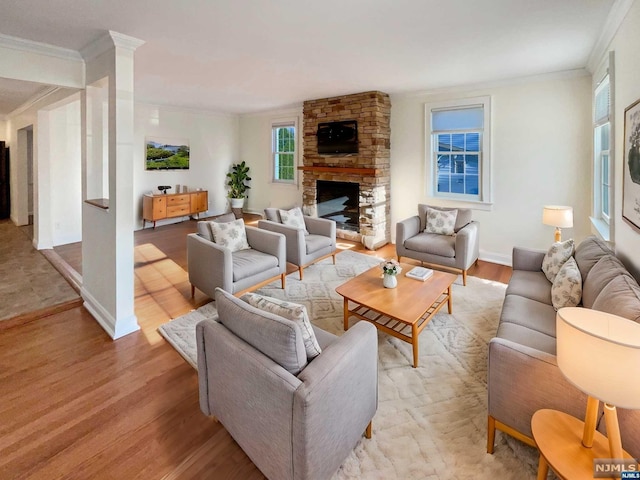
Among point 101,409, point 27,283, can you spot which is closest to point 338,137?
point 27,283

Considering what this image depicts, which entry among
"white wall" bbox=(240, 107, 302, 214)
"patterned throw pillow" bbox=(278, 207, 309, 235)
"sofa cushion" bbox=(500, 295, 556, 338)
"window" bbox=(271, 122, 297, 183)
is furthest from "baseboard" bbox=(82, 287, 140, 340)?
"window" bbox=(271, 122, 297, 183)

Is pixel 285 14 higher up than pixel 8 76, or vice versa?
pixel 285 14

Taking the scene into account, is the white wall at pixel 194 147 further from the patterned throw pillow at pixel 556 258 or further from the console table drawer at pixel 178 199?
the patterned throw pillow at pixel 556 258

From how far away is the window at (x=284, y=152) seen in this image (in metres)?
7.82

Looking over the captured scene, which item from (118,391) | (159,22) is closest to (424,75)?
(159,22)

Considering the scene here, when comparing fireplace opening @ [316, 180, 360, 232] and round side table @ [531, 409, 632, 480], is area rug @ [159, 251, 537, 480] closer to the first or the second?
round side table @ [531, 409, 632, 480]

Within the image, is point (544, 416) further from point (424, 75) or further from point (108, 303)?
point (424, 75)

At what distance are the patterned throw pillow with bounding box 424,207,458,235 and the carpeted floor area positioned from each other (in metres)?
4.57

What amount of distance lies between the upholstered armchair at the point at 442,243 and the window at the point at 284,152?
3.79 metres

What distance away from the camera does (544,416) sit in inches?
58.9

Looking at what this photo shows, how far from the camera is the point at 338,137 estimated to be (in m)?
6.16

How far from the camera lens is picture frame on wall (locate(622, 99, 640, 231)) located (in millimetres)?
2225

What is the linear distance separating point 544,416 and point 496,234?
161 inches

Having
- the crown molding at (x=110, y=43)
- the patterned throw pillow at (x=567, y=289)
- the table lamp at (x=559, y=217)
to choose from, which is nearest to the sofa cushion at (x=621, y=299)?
the patterned throw pillow at (x=567, y=289)
